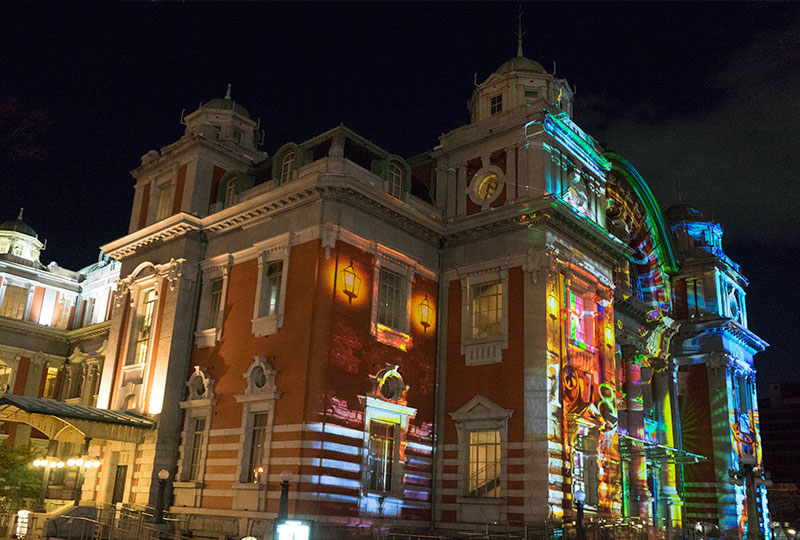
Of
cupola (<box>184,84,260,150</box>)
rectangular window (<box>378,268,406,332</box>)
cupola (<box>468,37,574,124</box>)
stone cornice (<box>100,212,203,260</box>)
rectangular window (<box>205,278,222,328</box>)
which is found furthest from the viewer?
cupola (<box>184,84,260,150</box>)

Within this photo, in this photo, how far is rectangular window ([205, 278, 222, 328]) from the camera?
28.4 meters

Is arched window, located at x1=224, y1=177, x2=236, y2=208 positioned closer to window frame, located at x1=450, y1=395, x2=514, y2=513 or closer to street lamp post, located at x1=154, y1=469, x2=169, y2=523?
street lamp post, located at x1=154, y1=469, x2=169, y2=523

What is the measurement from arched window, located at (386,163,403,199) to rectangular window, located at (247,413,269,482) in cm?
905

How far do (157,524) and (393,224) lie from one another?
40.5 feet

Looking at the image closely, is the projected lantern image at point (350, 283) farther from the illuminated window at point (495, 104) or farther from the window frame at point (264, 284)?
the illuminated window at point (495, 104)

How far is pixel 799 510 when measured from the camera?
63875mm

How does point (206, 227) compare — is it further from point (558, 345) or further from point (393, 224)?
point (558, 345)

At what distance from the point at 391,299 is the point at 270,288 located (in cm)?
416

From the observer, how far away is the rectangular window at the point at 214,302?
93.2 feet

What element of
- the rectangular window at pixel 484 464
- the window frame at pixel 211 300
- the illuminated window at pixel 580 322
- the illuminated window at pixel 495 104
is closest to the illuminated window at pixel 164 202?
the window frame at pixel 211 300

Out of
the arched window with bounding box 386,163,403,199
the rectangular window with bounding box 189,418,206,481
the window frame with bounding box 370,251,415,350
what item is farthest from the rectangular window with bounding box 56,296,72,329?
the window frame with bounding box 370,251,415,350

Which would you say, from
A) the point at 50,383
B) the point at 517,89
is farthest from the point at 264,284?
the point at 50,383

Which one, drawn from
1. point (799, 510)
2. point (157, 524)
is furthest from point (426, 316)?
point (799, 510)

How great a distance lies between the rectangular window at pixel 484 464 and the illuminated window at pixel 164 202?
15088 mm
